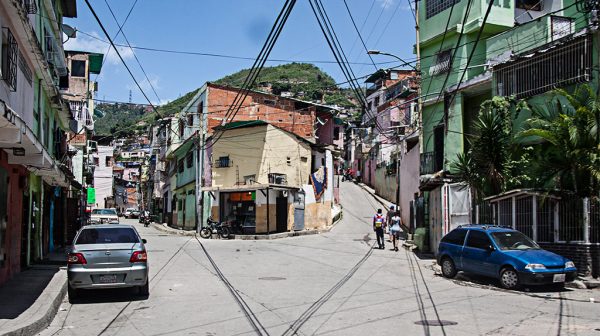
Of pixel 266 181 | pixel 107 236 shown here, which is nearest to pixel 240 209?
pixel 266 181

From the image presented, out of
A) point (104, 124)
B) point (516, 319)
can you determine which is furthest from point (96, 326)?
point (104, 124)

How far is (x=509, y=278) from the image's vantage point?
48.3ft

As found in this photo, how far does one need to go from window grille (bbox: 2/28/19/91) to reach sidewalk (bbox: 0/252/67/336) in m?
4.43

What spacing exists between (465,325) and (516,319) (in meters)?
1.27

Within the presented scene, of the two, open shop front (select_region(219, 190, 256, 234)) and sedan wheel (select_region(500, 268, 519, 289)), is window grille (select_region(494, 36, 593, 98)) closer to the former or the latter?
sedan wheel (select_region(500, 268, 519, 289))

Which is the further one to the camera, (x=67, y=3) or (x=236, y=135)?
(x=236, y=135)

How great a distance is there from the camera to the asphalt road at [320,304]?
9.41 metres

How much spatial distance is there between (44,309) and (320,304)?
5288 millimetres

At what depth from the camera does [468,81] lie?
24.6 m

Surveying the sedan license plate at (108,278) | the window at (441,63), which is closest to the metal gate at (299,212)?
the window at (441,63)

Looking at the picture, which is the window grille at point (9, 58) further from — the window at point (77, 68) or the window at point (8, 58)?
the window at point (77, 68)

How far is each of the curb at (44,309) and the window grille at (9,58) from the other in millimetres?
4502

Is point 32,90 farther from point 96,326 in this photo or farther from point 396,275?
point 396,275

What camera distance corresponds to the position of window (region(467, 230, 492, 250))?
16.0m
